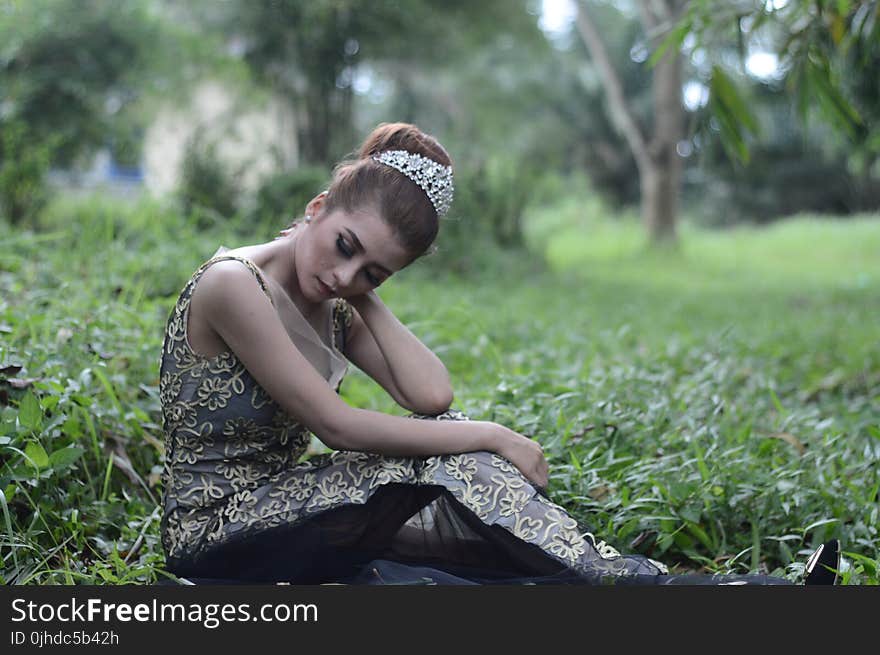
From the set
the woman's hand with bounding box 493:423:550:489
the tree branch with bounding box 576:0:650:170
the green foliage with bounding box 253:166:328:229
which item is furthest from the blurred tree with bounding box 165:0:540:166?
the woman's hand with bounding box 493:423:550:489

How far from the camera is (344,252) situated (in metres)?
2.29

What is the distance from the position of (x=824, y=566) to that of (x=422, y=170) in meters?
1.28

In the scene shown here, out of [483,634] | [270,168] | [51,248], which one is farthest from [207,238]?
[483,634]

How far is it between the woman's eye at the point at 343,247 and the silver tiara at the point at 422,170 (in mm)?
218

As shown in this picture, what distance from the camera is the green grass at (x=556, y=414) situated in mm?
2529

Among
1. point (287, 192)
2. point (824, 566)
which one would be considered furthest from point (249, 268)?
point (287, 192)

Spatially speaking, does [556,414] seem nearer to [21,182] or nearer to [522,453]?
[522,453]

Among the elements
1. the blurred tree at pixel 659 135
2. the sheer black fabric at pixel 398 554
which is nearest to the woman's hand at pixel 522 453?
the sheer black fabric at pixel 398 554

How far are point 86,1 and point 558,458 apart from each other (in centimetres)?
784

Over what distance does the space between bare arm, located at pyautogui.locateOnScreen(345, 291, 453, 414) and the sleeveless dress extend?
233mm

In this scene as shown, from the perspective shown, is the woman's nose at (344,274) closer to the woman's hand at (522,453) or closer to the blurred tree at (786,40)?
the woman's hand at (522,453)

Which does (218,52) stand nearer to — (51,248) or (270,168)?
(270,168)

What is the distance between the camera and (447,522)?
2316mm

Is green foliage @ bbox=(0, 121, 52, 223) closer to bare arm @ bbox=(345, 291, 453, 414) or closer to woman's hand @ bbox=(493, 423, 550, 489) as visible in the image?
bare arm @ bbox=(345, 291, 453, 414)
